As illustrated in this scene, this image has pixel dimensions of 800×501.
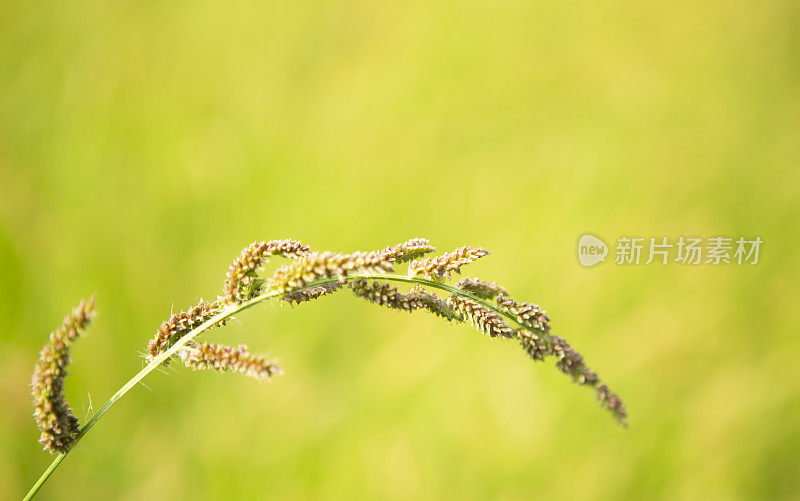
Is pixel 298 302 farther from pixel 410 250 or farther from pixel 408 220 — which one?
pixel 408 220

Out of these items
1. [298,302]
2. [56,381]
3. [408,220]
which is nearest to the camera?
[56,381]

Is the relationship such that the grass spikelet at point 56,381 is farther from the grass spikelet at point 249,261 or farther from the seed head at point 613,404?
the seed head at point 613,404

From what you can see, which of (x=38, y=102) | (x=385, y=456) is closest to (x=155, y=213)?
(x=38, y=102)

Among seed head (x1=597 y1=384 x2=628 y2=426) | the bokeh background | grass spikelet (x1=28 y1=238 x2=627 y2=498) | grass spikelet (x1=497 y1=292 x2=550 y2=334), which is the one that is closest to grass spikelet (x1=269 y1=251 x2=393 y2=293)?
grass spikelet (x1=28 y1=238 x2=627 y2=498)

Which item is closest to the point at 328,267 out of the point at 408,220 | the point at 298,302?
the point at 298,302

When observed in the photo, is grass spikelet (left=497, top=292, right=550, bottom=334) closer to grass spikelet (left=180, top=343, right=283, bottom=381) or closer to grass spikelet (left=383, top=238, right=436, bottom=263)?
grass spikelet (left=383, top=238, right=436, bottom=263)

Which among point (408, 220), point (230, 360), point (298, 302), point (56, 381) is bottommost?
point (56, 381)

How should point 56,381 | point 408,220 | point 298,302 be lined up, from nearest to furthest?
1. point 56,381
2. point 298,302
3. point 408,220
